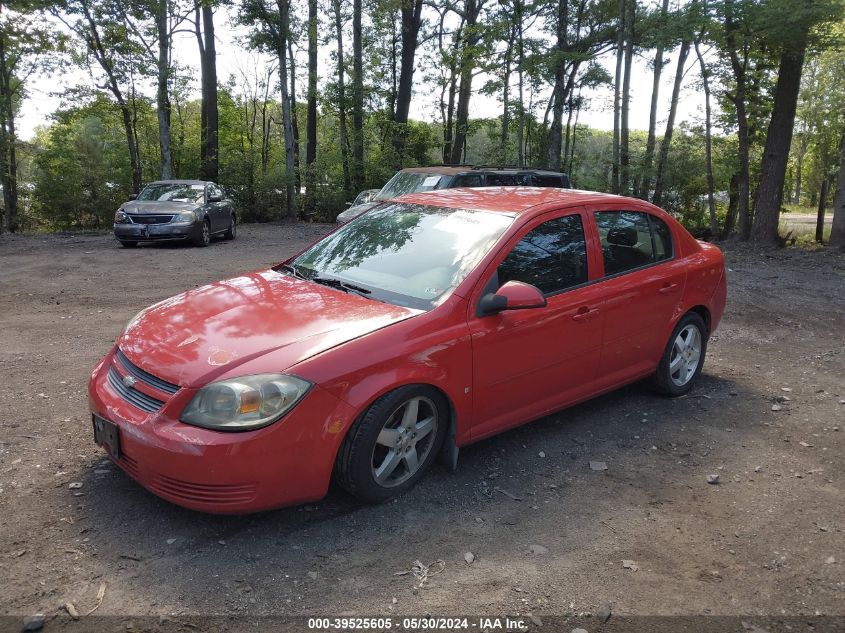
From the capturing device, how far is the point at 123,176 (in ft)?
80.4

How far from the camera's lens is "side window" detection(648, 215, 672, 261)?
16.0 ft

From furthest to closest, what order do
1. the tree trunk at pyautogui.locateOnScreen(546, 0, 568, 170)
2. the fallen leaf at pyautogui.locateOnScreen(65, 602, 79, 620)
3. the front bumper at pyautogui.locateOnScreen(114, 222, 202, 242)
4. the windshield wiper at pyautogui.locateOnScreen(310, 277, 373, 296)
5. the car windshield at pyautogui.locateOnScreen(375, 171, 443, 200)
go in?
the tree trunk at pyautogui.locateOnScreen(546, 0, 568, 170), the front bumper at pyautogui.locateOnScreen(114, 222, 202, 242), the car windshield at pyautogui.locateOnScreen(375, 171, 443, 200), the windshield wiper at pyautogui.locateOnScreen(310, 277, 373, 296), the fallen leaf at pyautogui.locateOnScreen(65, 602, 79, 620)

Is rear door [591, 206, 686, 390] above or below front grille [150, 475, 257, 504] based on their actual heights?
above

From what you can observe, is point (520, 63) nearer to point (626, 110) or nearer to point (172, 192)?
point (626, 110)

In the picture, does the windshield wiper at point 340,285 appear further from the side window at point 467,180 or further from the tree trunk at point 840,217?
the tree trunk at point 840,217

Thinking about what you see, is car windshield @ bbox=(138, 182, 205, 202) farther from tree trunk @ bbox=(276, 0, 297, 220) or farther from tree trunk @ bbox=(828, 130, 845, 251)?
tree trunk @ bbox=(828, 130, 845, 251)

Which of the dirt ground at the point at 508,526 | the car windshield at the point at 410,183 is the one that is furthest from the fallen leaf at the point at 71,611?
the car windshield at the point at 410,183

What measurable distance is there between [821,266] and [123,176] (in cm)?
2349

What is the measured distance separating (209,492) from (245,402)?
0.45 meters

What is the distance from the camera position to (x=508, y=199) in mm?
4449

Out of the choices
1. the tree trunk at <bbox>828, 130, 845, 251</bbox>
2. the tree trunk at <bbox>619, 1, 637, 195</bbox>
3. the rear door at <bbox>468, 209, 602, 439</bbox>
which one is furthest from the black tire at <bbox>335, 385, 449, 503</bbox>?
the tree trunk at <bbox>619, 1, 637, 195</bbox>

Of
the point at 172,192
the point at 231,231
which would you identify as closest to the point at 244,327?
the point at 172,192

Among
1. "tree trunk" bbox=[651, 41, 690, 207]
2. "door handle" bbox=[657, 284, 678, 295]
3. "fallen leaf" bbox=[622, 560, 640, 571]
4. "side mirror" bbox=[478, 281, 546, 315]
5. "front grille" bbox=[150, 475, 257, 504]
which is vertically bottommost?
"fallen leaf" bbox=[622, 560, 640, 571]

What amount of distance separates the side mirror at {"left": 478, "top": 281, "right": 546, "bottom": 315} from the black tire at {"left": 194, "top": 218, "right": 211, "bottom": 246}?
12.9 meters
